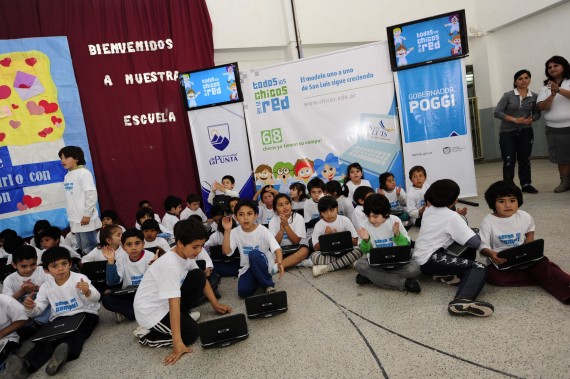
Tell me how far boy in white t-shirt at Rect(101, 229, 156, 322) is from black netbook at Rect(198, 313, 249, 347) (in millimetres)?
771

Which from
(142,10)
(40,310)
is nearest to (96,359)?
(40,310)

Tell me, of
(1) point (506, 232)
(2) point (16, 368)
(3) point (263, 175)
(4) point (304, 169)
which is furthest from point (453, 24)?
(2) point (16, 368)

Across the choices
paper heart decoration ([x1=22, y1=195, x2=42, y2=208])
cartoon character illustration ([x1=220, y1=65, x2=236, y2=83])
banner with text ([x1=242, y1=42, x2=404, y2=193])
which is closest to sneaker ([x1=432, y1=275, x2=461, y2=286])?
banner with text ([x1=242, y1=42, x2=404, y2=193])

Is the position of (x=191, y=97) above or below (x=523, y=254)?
above

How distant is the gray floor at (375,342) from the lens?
5.11 ft

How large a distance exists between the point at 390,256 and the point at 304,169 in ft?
8.99

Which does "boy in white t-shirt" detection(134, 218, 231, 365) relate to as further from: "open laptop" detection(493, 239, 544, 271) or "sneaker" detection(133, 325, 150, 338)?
"open laptop" detection(493, 239, 544, 271)

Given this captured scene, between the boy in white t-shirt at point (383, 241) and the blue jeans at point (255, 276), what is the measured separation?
0.63m

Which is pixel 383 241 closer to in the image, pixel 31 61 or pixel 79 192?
pixel 79 192

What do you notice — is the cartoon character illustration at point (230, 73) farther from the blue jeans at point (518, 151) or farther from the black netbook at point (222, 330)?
the black netbook at point (222, 330)

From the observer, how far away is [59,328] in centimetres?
212

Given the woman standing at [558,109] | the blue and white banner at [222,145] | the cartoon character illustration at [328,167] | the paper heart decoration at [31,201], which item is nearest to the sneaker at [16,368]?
the blue and white banner at [222,145]

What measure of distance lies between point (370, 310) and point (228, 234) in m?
1.13

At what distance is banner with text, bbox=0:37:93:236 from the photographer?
4.68 meters
